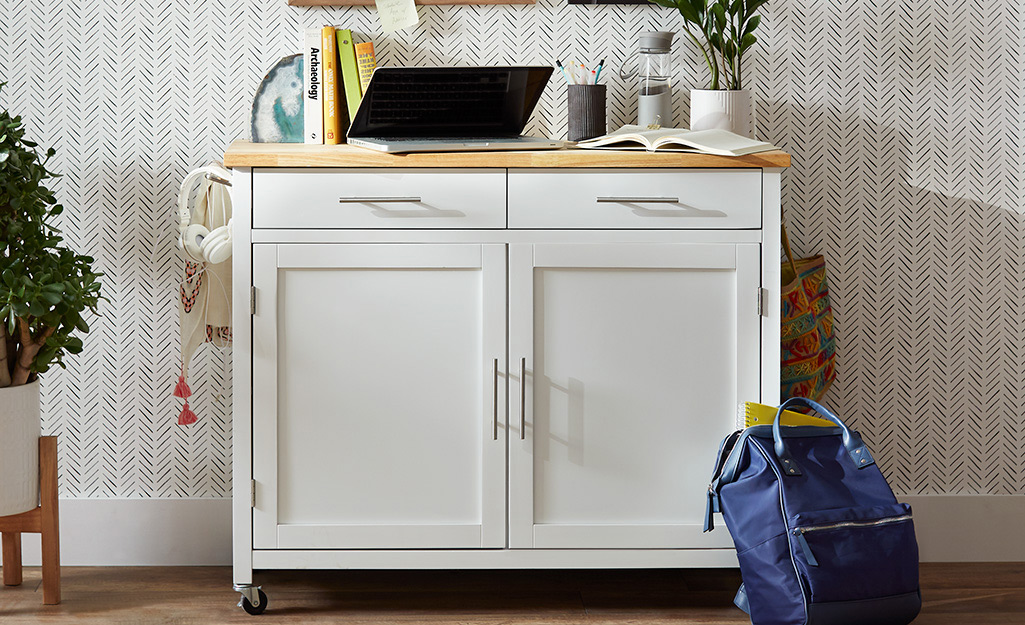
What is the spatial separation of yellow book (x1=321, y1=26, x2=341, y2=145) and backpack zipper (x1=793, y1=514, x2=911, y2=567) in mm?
1207

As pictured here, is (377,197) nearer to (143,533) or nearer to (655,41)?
(655,41)

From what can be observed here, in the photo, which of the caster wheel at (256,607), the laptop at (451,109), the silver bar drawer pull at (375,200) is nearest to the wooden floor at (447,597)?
the caster wheel at (256,607)

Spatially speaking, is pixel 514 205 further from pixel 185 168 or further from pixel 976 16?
pixel 976 16

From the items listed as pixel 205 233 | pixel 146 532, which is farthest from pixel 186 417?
pixel 205 233

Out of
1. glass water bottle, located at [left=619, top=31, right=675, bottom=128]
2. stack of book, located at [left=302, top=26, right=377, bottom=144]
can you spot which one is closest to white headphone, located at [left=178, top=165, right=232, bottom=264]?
stack of book, located at [left=302, top=26, right=377, bottom=144]

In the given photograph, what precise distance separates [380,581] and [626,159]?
104cm

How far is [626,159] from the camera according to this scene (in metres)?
1.66

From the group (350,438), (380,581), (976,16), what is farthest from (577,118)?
(380,581)

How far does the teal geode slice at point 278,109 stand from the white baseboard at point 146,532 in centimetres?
85

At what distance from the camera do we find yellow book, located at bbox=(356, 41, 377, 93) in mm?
1914

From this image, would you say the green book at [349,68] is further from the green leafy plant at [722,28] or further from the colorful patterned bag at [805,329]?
the colorful patterned bag at [805,329]

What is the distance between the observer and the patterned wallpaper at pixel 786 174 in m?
2.04

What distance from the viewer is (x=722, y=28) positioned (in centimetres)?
190

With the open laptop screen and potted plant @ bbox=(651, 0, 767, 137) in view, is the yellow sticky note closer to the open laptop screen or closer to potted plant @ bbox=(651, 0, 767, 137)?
the open laptop screen
